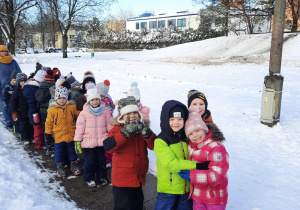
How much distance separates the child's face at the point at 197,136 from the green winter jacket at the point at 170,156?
14 cm

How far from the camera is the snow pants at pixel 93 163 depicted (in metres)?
3.87

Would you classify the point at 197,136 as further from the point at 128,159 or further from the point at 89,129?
the point at 89,129

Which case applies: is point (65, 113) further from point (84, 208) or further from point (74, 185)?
A: point (84, 208)

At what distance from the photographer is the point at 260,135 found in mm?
5793

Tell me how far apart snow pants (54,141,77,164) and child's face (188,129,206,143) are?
2.59 meters

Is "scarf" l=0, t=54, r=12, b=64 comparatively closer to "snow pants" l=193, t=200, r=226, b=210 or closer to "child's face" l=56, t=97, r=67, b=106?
"child's face" l=56, t=97, r=67, b=106

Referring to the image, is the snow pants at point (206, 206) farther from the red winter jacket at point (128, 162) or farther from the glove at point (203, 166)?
the red winter jacket at point (128, 162)

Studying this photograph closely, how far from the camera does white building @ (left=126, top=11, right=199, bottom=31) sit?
5244 cm

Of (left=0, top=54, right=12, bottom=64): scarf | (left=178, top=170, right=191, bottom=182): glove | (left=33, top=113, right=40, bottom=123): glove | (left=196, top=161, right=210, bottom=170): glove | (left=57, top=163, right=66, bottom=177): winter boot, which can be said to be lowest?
(left=57, top=163, right=66, bottom=177): winter boot

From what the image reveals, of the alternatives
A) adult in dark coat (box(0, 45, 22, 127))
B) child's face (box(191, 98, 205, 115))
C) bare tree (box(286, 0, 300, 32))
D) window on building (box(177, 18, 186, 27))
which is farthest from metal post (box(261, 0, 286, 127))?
window on building (box(177, 18, 186, 27))

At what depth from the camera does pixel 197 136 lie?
245 centimetres

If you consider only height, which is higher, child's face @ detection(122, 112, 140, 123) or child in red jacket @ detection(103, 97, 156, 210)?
child's face @ detection(122, 112, 140, 123)

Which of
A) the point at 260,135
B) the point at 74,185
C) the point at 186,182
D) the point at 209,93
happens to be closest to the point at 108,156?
the point at 74,185

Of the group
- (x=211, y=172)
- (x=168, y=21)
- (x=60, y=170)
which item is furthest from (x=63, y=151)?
(x=168, y=21)
